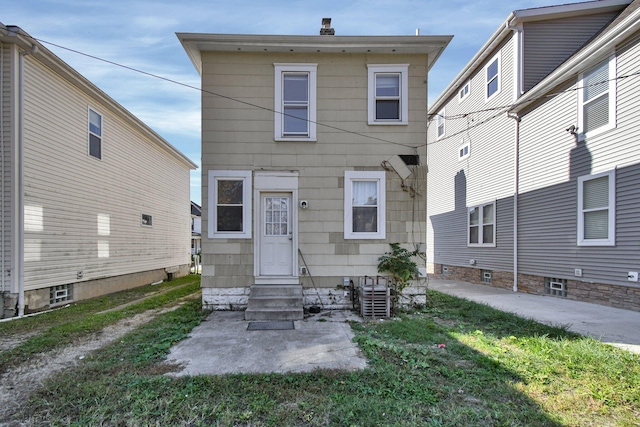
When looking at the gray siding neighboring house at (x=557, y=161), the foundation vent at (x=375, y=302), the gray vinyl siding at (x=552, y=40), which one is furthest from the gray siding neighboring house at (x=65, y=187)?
the gray vinyl siding at (x=552, y=40)

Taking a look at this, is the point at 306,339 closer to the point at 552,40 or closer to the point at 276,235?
the point at 276,235

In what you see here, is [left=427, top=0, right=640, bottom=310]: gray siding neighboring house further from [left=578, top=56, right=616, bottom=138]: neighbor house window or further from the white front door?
the white front door

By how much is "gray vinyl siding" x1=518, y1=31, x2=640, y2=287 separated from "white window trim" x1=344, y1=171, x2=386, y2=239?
458 centimetres

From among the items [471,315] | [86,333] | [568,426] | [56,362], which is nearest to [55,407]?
[56,362]

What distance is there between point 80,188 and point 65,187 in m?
0.52

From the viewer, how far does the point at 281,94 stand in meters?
6.84

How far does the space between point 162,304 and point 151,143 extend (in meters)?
6.85

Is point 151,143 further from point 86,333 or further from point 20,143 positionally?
point 86,333

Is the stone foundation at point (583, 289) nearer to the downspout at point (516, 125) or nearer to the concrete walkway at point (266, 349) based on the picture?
the downspout at point (516, 125)

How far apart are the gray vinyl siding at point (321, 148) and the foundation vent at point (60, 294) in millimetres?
3746

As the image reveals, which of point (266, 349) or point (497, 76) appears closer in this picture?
point (266, 349)

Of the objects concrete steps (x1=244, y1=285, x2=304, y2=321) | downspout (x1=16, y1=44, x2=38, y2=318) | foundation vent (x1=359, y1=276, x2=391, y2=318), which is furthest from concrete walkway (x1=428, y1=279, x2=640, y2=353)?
downspout (x1=16, y1=44, x2=38, y2=318)

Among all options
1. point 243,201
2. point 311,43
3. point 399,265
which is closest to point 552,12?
point 311,43

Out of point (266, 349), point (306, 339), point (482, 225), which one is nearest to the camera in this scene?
point (266, 349)
